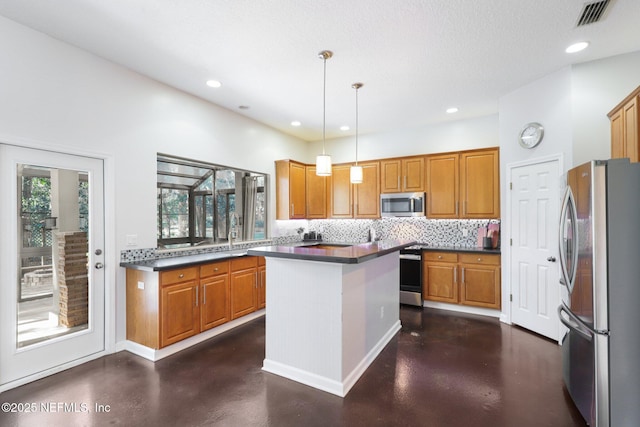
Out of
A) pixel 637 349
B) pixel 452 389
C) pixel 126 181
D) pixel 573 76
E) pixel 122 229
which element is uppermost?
pixel 573 76

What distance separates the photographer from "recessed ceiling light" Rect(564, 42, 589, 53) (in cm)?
287

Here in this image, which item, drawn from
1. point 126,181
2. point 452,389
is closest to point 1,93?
point 126,181

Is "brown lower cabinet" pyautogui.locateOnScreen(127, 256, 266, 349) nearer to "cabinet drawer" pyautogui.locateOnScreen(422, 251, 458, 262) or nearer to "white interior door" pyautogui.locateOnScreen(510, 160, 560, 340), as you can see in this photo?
"cabinet drawer" pyautogui.locateOnScreen(422, 251, 458, 262)

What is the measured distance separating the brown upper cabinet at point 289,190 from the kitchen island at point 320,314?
2765 mm

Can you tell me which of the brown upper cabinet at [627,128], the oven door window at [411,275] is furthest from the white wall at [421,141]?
the brown upper cabinet at [627,128]

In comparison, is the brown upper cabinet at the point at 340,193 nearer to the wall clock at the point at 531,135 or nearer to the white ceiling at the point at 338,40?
the white ceiling at the point at 338,40

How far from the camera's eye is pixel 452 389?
99.9 inches

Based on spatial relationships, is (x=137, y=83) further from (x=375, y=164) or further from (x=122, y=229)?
(x=375, y=164)

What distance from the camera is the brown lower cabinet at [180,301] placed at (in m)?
3.09

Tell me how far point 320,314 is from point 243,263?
6.16 feet

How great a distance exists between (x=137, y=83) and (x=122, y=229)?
168cm

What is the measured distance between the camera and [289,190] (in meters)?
5.49

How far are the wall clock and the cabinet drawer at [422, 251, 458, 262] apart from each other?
5.90 feet

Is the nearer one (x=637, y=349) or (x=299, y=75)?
(x=637, y=349)
